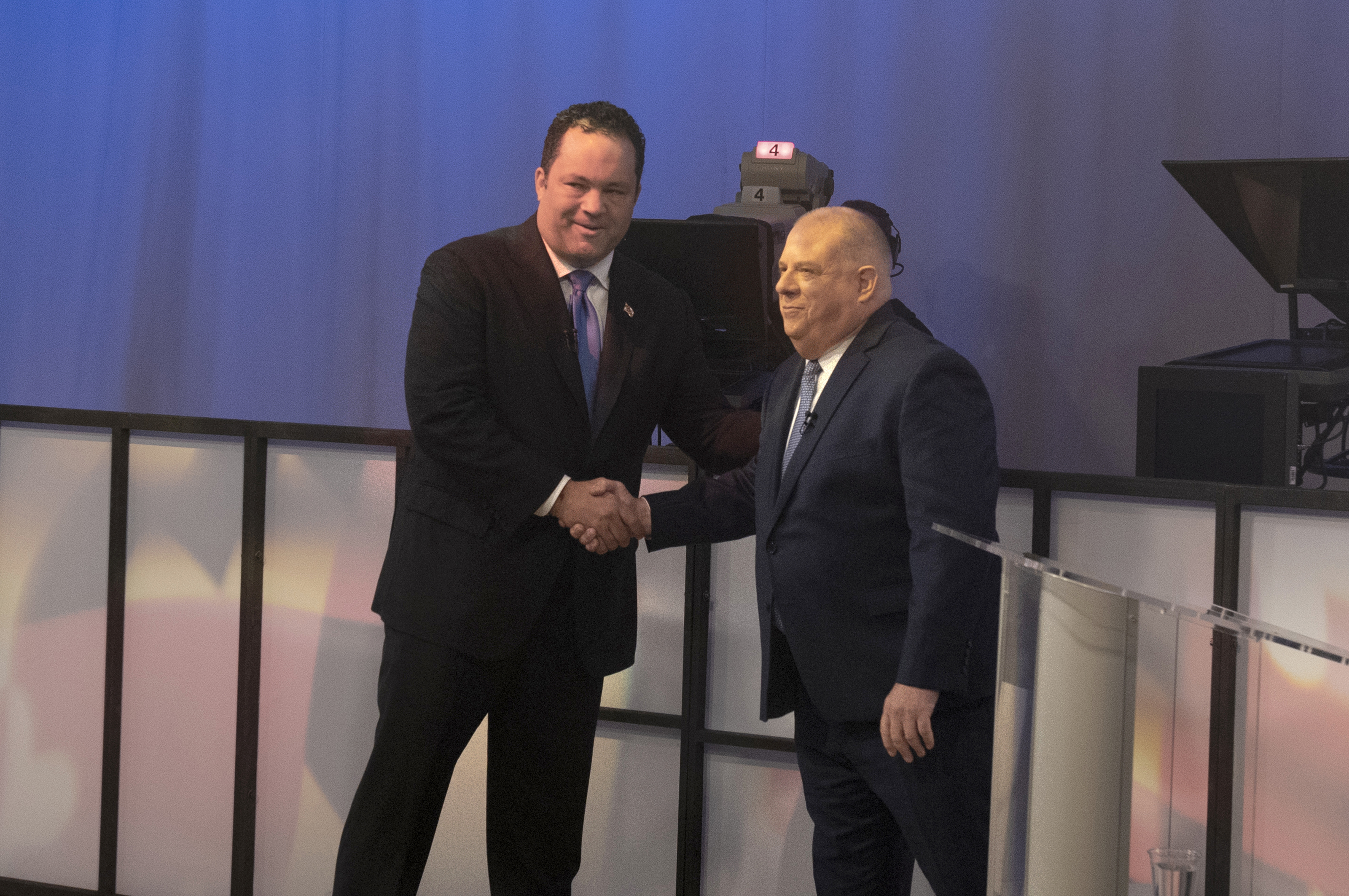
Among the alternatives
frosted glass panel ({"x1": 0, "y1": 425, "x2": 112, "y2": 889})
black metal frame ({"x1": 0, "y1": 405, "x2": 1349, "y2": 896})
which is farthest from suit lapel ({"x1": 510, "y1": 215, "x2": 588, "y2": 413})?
frosted glass panel ({"x1": 0, "y1": 425, "x2": 112, "y2": 889})

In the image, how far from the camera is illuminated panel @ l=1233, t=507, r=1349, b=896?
73.7 inches

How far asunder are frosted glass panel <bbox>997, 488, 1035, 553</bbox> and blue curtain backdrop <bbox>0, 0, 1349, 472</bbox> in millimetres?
1692

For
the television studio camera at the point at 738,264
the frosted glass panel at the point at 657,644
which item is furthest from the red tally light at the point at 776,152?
the frosted glass panel at the point at 657,644

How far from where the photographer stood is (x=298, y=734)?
252 centimetres

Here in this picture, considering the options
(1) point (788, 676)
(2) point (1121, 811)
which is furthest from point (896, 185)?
(2) point (1121, 811)

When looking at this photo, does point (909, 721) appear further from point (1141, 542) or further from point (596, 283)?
point (596, 283)

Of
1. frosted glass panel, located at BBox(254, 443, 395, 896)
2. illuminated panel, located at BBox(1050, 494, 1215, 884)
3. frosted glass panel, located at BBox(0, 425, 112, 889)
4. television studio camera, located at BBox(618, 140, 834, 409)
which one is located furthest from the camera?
frosted glass panel, located at BBox(0, 425, 112, 889)

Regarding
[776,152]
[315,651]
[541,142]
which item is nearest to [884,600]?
→ [776,152]

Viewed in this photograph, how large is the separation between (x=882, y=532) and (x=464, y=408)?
2.15ft

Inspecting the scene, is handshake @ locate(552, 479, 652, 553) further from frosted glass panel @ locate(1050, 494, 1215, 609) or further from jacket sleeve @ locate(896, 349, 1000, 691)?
frosted glass panel @ locate(1050, 494, 1215, 609)

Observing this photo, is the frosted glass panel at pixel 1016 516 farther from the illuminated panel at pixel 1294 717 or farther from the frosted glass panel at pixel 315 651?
the frosted glass panel at pixel 315 651

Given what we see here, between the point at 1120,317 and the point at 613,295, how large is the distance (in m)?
2.24

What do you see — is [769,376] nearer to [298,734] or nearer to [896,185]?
[298,734]

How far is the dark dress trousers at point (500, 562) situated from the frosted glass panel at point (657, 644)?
0.33 meters
